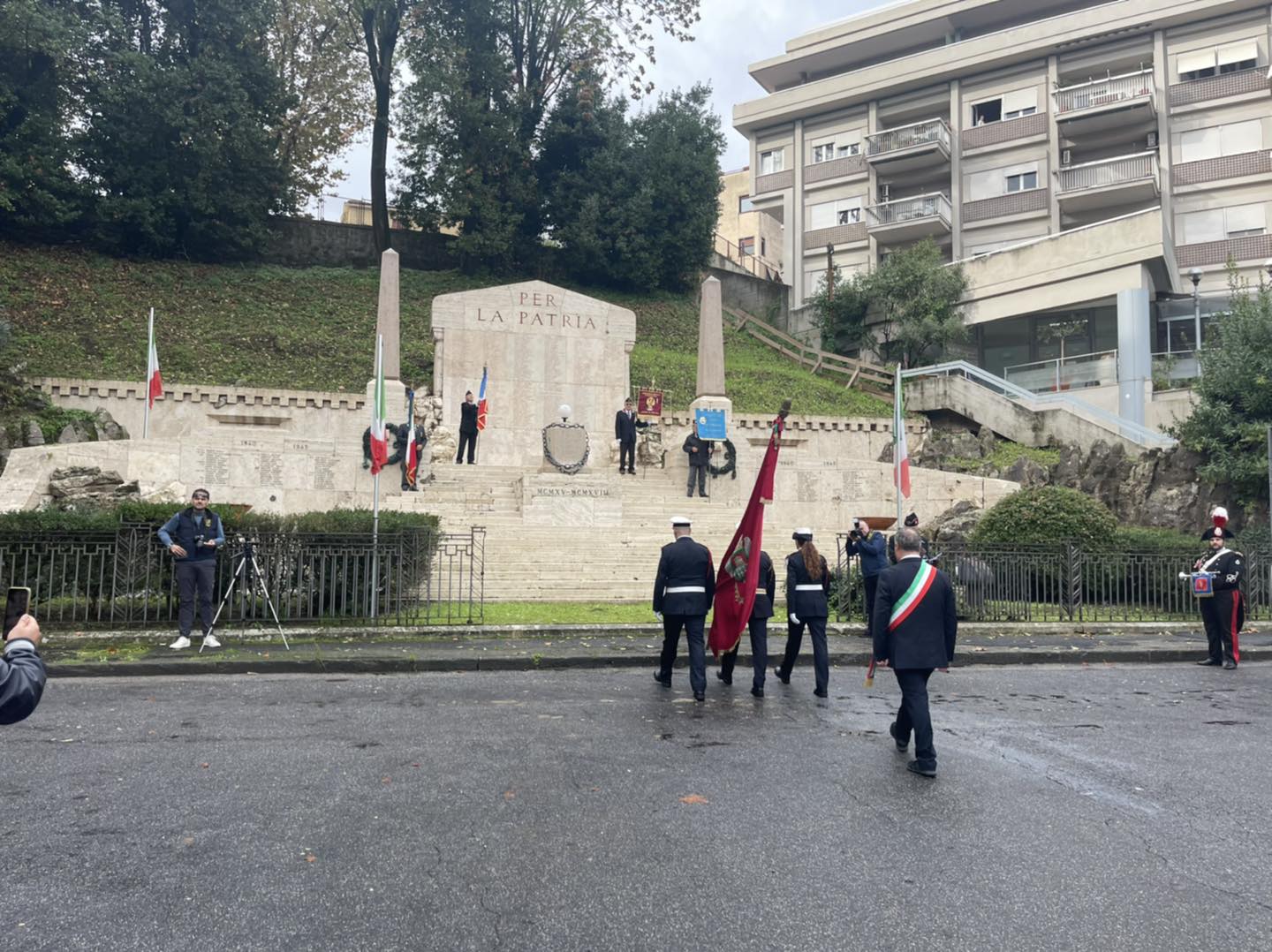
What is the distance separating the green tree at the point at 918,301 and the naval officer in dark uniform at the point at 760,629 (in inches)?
1148

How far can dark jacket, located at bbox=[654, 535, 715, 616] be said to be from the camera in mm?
8852

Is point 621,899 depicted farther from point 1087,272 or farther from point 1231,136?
point 1231,136

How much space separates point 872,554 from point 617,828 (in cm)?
738

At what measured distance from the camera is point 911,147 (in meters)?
43.5

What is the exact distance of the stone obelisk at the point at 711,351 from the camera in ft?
90.9

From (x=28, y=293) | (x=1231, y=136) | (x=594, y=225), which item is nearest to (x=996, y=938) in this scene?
(x=28, y=293)

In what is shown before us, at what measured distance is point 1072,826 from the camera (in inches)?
200

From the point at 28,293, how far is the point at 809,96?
34.2m

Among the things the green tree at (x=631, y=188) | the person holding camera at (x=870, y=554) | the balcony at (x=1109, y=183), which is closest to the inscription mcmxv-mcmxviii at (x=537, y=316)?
the green tree at (x=631, y=188)

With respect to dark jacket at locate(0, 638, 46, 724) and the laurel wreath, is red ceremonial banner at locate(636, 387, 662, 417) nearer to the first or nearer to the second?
the laurel wreath

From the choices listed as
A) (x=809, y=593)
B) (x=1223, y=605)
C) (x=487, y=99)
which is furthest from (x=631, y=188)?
(x=809, y=593)

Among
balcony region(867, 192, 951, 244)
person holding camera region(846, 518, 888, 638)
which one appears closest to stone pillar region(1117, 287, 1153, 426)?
balcony region(867, 192, 951, 244)

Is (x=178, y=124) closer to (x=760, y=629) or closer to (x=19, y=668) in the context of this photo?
(x=760, y=629)

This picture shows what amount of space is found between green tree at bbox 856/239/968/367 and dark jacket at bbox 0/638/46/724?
118 feet
